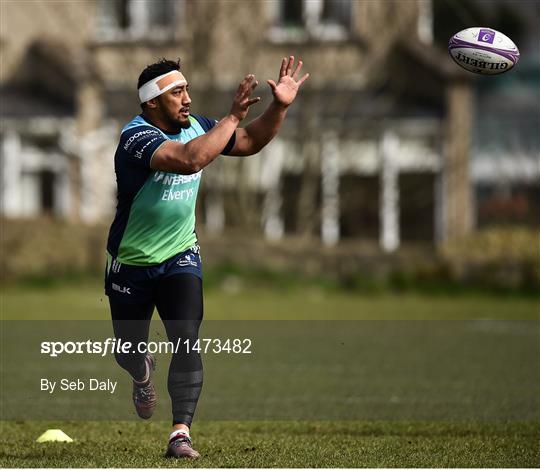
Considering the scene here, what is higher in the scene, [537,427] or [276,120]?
[276,120]

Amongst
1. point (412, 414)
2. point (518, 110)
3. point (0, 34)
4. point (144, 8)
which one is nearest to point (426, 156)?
point (518, 110)

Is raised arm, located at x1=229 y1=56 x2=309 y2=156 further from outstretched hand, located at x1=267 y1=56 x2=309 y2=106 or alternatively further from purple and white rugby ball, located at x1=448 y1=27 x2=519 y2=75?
purple and white rugby ball, located at x1=448 y1=27 x2=519 y2=75

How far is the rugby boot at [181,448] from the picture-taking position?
758cm

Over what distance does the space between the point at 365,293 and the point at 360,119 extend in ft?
17.3

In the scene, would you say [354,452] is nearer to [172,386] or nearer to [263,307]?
[172,386]

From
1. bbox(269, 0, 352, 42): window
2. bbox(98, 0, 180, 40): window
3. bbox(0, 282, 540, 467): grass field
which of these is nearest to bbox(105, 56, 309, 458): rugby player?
bbox(0, 282, 540, 467): grass field

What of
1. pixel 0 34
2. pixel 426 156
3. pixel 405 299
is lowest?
pixel 405 299

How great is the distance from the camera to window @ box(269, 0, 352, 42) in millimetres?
28203

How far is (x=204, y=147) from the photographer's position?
7234mm

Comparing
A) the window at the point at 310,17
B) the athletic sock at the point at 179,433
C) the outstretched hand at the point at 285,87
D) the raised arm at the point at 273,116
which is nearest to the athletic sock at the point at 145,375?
the athletic sock at the point at 179,433

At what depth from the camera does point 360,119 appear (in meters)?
27.2

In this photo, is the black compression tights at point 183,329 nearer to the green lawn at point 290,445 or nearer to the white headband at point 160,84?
the green lawn at point 290,445

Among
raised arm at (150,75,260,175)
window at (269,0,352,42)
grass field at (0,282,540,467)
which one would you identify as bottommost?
grass field at (0,282,540,467)

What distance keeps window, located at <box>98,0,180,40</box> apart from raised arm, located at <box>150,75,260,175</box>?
2207 cm
